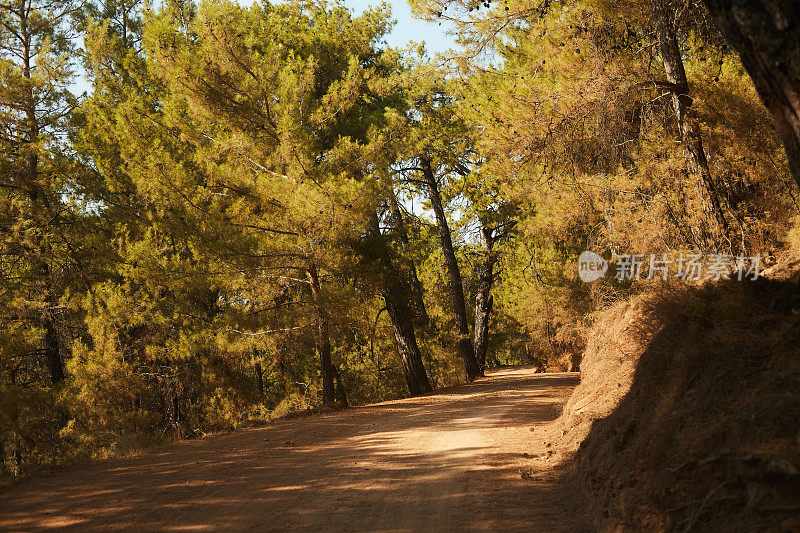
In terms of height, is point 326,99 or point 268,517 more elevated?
point 326,99

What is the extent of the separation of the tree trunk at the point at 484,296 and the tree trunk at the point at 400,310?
4.79 meters

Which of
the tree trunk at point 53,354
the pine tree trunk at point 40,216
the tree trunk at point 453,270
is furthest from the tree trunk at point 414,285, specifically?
the tree trunk at point 53,354

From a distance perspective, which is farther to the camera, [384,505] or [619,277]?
[619,277]

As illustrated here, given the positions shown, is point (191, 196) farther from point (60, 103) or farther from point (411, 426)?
point (411, 426)

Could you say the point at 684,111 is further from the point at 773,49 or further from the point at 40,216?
the point at 40,216

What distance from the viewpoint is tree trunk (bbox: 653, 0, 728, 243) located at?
1007 cm

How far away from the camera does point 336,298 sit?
13102 mm

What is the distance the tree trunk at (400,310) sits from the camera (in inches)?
607

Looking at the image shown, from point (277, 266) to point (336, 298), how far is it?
64.4 inches

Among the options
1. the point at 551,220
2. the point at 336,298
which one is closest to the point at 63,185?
the point at 336,298

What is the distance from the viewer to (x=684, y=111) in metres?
10.3

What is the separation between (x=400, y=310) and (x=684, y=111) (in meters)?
9.41

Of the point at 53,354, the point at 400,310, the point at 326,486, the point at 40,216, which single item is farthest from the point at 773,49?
the point at 53,354

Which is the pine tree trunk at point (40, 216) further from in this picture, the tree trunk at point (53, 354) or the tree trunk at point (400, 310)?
the tree trunk at point (400, 310)
